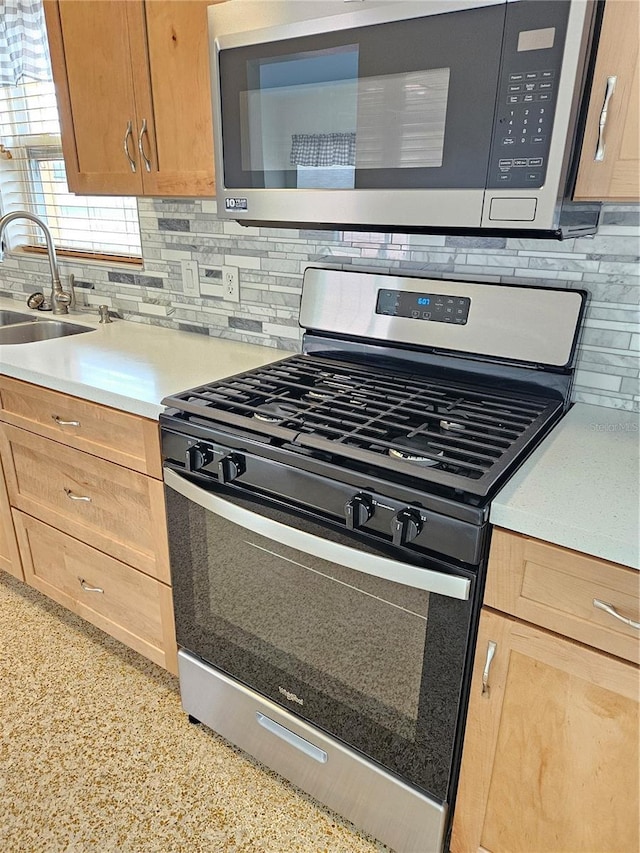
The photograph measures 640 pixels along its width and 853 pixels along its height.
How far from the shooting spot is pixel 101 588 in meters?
1.74

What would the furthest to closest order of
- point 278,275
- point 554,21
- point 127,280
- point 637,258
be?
point 127,280
point 278,275
point 637,258
point 554,21

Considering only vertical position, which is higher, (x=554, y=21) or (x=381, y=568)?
(x=554, y=21)

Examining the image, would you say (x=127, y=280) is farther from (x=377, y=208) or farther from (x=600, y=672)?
(x=600, y=672)

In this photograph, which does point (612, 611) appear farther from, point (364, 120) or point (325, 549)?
point (364, 120)

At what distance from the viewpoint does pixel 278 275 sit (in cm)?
177

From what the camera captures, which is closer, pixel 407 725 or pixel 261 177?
pixel 407 725

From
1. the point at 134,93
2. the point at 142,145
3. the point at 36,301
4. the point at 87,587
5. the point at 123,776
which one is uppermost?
the point at 134,93

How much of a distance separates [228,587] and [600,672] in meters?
0.79

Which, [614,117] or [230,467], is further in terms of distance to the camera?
[230,467]

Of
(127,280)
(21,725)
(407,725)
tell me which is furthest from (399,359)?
(21,725)

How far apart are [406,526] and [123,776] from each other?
43.4 inches

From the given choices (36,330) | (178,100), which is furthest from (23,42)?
(178,100)

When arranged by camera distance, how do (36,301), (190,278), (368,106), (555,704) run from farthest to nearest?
(36,301)
(190,278)
(368,106)
(555,704)

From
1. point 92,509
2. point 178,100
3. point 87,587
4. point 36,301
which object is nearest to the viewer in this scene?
point 178,100
